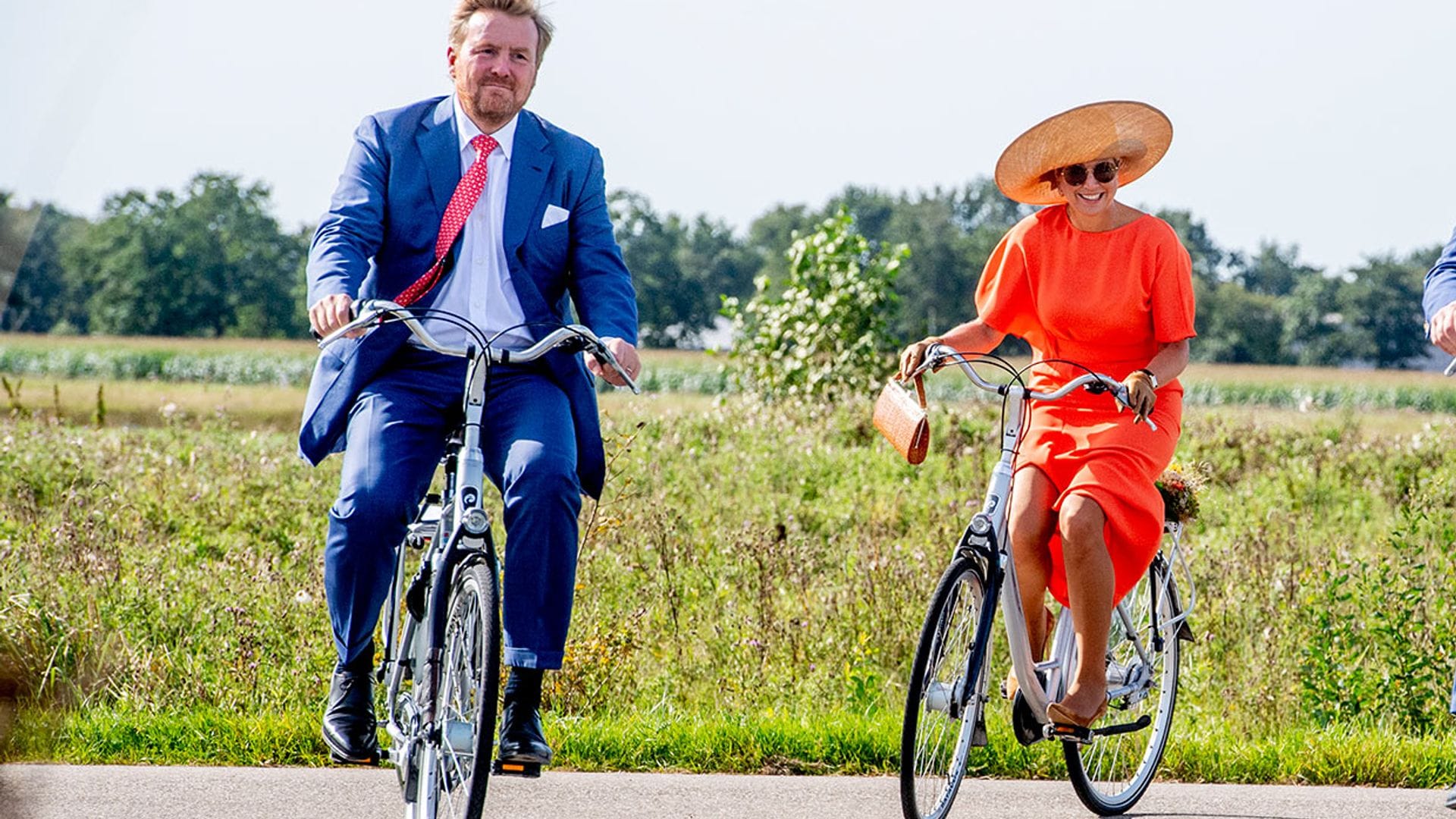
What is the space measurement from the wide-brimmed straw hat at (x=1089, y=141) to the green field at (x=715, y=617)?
105cm

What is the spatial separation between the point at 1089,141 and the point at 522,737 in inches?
89.9

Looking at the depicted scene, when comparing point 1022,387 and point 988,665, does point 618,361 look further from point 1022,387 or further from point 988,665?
point 988,665

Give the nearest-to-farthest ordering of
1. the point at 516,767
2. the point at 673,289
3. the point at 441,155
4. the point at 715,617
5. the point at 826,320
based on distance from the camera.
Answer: the point at 516,767 < the point at 441,155 < the point at 715,617 < the point at 826,320 < the point at 673,289

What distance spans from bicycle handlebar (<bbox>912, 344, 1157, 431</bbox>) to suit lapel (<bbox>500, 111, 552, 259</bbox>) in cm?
113

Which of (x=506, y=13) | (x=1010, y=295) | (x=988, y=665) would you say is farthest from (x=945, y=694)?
(x=506, y=13)

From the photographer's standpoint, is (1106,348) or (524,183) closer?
(524,183)

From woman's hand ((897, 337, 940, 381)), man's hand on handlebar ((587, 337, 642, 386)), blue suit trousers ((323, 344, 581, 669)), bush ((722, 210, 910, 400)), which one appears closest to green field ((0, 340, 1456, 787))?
blue suit trousers ((323, 344, 581, 669))

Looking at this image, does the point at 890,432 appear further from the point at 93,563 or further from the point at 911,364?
the point at 93,563

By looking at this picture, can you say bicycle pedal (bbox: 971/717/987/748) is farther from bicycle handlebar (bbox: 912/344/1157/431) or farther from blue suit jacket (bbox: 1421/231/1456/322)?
blue suit jacket (bbox: 1421/231/1456/322)

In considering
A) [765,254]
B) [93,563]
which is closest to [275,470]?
[93,563]

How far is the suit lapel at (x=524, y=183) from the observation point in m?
4.10

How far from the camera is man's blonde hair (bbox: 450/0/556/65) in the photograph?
158 inches

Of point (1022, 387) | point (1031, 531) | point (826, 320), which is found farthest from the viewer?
point (826, 320)

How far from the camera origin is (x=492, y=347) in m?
3.72
